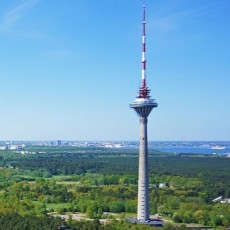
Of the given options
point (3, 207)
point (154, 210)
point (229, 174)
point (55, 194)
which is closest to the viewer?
point (3, 207)

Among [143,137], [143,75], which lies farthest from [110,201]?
[143,75]

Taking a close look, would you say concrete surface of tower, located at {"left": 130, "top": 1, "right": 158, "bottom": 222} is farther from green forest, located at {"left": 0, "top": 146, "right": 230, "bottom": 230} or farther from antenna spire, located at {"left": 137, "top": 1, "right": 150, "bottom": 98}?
green forest, located at {"left": 0, "top": 146, "right": 230, "bottom": 230}

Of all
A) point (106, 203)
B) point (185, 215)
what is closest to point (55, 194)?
point (106, 203)

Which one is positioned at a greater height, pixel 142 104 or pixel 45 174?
pixel 142 104

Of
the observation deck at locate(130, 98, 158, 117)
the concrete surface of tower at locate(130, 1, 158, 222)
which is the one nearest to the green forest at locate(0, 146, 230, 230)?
the concrete surface of tower at locate(130, 1, 158, 222)

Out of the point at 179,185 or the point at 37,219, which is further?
the point at 179,185

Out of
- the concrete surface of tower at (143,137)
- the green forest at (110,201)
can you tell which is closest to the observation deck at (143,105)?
the concrete surface of tower at (143,137)

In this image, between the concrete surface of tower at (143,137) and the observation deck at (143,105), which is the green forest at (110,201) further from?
the observation deck at (143,105)

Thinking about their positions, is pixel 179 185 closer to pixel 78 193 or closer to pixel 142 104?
pixel 78 193
